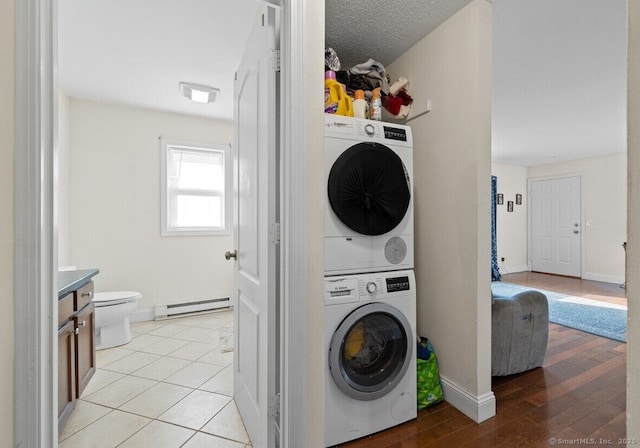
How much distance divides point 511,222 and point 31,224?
772 centimetres

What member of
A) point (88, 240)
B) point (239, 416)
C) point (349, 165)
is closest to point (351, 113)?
point (349, 165)

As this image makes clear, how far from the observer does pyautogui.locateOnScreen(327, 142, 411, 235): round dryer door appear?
1550 millimetres

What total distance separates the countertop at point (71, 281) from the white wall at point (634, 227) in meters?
2.11

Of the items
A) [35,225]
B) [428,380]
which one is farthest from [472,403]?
[35,225]

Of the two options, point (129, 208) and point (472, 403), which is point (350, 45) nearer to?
point (472, 403)

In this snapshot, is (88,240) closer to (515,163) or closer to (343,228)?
(343,228)

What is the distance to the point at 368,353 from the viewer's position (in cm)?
166

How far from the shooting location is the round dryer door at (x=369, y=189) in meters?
1.55

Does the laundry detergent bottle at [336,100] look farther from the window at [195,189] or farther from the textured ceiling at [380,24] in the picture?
the window at [195,189]

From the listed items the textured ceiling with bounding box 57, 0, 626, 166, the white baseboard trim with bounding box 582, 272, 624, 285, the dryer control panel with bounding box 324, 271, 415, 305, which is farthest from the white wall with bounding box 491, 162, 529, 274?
the dryer control panel with bounding box 324, 271, 415, 305

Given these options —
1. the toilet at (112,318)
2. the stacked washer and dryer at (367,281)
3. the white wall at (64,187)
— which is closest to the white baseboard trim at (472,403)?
the stacked washer and dryer at (367,281)

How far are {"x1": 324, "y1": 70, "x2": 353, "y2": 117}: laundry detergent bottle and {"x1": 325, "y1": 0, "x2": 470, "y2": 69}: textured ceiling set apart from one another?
1.58 ft

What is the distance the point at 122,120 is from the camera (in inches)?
134

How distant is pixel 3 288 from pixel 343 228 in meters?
1.27
